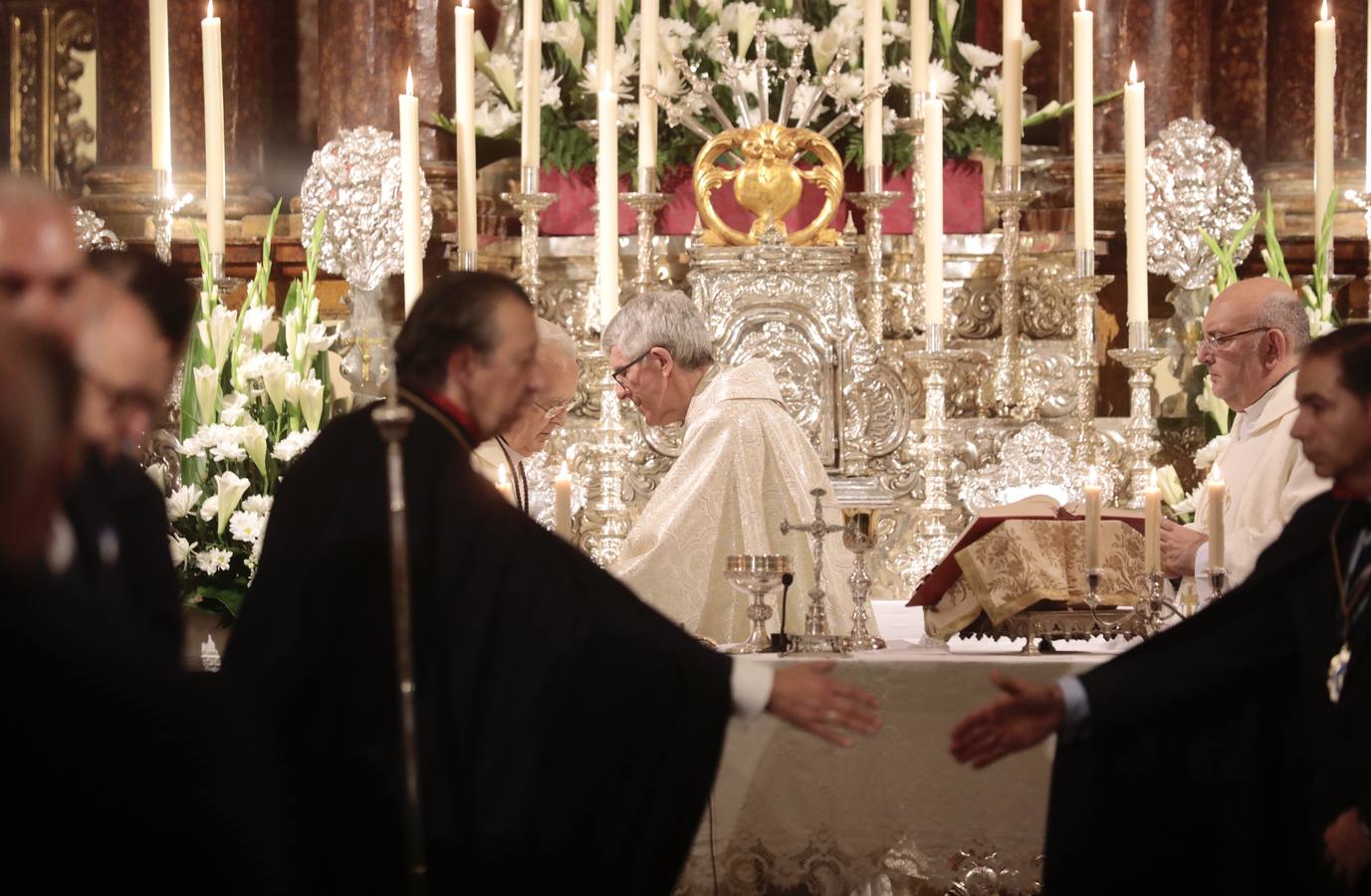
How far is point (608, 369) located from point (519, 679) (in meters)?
2.35

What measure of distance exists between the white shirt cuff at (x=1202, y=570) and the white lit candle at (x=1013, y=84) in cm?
154

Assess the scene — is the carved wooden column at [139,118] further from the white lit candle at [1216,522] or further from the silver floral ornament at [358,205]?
the white lit candle at [1216,522]

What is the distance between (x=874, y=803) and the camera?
15.6 feet

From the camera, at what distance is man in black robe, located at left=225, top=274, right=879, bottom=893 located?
346cm

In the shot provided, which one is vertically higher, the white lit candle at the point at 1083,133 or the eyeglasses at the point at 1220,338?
the white lit candle at the point at 1083,133

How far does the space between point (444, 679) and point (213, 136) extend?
2.79 m

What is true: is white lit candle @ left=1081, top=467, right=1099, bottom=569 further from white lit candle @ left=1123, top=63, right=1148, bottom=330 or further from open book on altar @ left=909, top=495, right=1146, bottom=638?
white lit candle @ left=1123, top=63, right=1148, bottom=330

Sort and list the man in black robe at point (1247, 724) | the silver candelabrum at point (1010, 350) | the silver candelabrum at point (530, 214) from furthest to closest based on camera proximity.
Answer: the silver candelabrum at point (1010, 350) → the silver candelabrum at point (530, 214) → the man in black robe at point (1247, 724)

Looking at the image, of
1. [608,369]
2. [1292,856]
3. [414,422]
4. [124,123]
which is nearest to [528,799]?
[414,422]

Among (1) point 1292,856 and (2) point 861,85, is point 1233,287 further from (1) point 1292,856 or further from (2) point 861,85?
(1) point 1292,856

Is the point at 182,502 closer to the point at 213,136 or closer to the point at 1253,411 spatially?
the point at 213,136

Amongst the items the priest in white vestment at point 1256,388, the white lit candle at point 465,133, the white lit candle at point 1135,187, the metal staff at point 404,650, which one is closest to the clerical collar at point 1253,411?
the priest in white vestment at point 1256,388

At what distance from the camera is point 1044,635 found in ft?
16.0

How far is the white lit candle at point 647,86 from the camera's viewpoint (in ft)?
20.0
